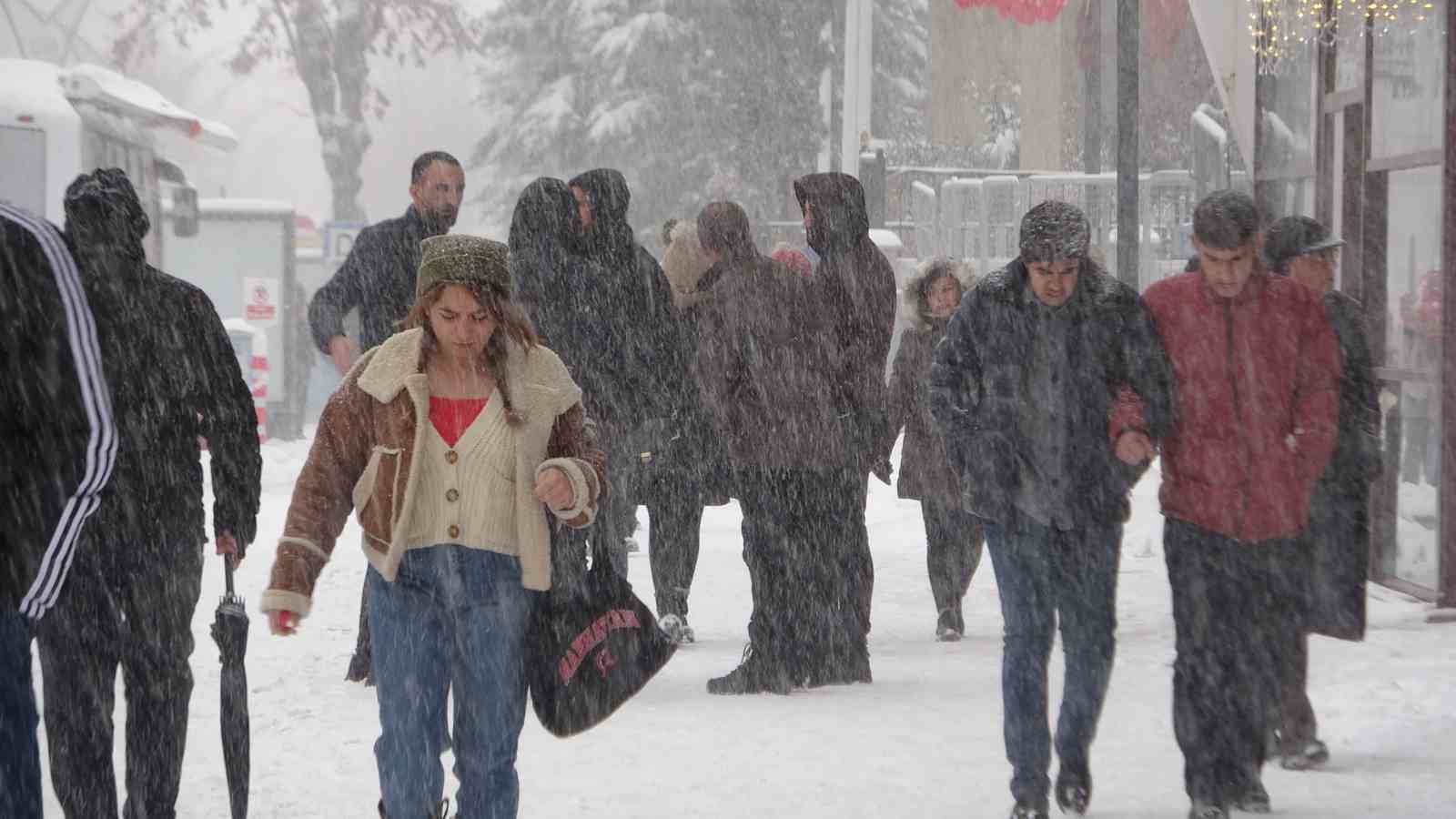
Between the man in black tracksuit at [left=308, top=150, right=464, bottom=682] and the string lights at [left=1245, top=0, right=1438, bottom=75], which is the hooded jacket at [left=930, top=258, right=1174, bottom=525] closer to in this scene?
the man in black tracksuit at [left=308, top=150, right=464, bottom=682]

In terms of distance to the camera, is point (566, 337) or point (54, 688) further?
point (566, 337)

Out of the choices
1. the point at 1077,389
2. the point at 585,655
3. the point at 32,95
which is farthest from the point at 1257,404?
the point at 32,95

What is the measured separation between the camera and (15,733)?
3955mm

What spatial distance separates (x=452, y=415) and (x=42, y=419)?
151 cm

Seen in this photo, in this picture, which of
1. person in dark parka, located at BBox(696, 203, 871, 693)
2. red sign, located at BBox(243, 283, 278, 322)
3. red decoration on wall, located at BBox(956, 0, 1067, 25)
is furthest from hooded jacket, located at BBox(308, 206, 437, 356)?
red sign, located at BBox(243, 283, 278, 322)

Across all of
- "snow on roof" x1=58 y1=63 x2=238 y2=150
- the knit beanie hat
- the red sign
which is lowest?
the knit beanie hat

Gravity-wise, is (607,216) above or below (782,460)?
above

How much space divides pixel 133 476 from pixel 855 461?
12.6 feet

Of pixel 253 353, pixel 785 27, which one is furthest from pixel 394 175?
pixel 253 353

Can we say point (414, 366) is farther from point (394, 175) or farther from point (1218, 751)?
point (394, 175)

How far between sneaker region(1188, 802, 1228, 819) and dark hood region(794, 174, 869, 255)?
345 cm

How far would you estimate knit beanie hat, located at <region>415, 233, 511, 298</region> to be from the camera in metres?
5.21

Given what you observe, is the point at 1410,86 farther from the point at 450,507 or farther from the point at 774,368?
the point at 450,507

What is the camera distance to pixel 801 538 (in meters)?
9.07
